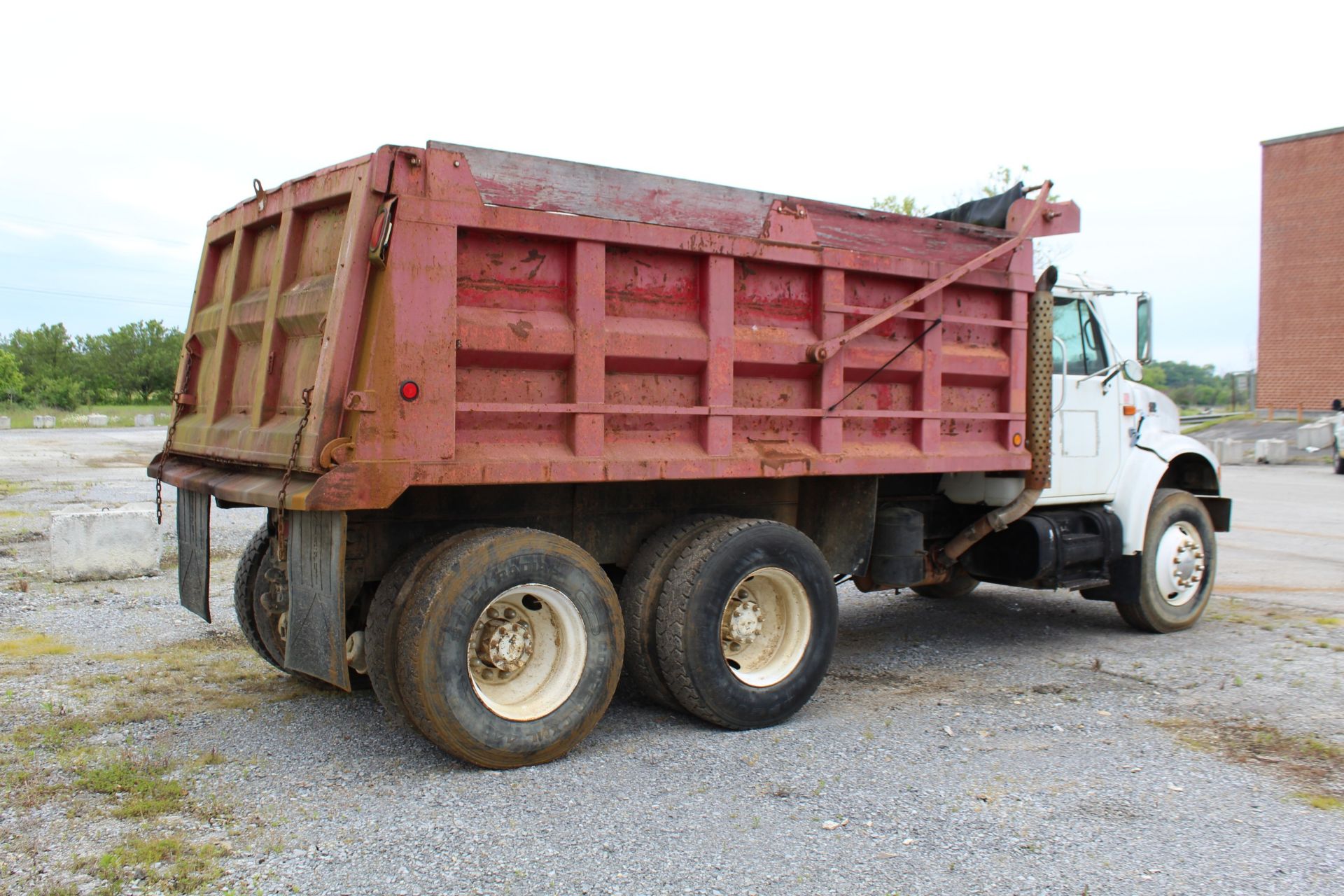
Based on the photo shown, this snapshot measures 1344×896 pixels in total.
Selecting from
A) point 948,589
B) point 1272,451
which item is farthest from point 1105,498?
point 1272,451

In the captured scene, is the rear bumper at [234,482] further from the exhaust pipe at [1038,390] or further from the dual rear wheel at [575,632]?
the exhaust pipe at [1038,390]

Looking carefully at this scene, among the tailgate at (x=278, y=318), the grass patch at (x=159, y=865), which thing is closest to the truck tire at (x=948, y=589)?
the tailgate at (x=278, y=318)

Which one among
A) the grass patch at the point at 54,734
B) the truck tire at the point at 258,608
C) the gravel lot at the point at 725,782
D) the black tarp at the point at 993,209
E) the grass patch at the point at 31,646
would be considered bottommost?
the gravel lot at the point at 725,782

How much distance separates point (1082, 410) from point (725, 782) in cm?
419

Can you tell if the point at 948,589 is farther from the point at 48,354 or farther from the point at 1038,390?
the point at 48,354

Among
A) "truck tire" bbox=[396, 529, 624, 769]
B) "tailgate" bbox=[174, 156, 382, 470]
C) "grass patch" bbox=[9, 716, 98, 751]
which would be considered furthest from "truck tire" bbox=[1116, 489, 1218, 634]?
"grass patch" bbox=[9, 716, 98, 751]

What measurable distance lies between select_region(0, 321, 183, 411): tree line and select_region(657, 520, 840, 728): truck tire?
71819 millimetres

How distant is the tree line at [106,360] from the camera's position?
2795 inches

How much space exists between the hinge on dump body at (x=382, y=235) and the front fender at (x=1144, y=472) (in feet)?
18.2

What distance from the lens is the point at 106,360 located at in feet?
242

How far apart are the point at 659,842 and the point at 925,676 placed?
3087mm

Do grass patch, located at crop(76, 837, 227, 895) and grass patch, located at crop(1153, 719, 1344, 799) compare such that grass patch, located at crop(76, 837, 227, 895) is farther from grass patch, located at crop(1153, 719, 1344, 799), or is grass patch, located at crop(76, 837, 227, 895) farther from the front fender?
the front fender

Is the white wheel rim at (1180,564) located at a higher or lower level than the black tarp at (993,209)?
lower

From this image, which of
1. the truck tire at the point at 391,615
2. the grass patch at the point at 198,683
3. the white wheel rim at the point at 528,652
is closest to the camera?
the truck tire at the point at 391,615
